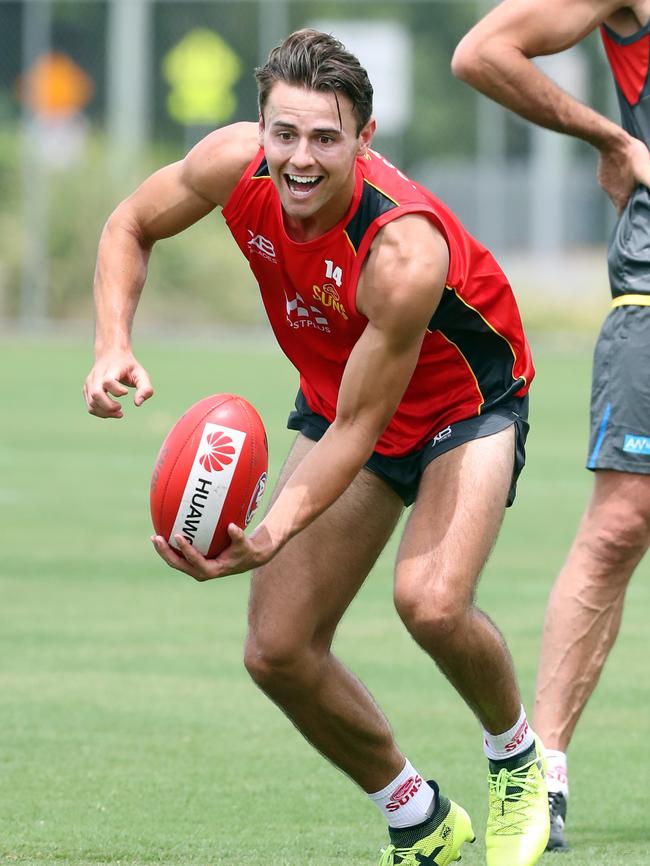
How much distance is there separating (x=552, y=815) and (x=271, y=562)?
125cm

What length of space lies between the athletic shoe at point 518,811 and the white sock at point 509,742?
0.06 ft

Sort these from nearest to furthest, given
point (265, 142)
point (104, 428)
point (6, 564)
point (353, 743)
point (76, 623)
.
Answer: point (265, 142) < point (353, 743) < point (76, 623) < point (6, 564) < point (104, 428)

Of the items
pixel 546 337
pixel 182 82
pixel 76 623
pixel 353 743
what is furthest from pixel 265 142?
pixel 182 82

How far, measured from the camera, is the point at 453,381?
18.4 feet

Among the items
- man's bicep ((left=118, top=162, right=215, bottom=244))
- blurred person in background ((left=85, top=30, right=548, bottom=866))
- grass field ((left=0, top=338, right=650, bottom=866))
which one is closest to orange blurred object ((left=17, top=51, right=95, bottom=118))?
grass field ((left=0, top=338, right=650, bottom=866))

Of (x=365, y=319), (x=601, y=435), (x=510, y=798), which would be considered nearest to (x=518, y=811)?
(x=510, y=798)

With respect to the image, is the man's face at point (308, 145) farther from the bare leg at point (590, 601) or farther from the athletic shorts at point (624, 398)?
the bare leg at point (590, 601)

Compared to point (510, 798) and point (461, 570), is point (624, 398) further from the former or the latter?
point (510, 798)

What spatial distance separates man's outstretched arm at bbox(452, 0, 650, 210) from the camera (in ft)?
20.7

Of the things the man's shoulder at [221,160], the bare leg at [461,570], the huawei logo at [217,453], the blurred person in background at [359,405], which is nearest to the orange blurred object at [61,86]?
the man's shoulder at [221,160]

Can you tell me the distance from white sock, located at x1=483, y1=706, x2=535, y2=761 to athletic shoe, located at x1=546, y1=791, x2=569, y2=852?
0.24 meters

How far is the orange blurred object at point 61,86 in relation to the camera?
114ft

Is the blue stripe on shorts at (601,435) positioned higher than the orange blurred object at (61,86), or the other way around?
the blue stripe on shorts at (601,435)

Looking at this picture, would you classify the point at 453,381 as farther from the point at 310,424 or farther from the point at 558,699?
the point at 558,699
